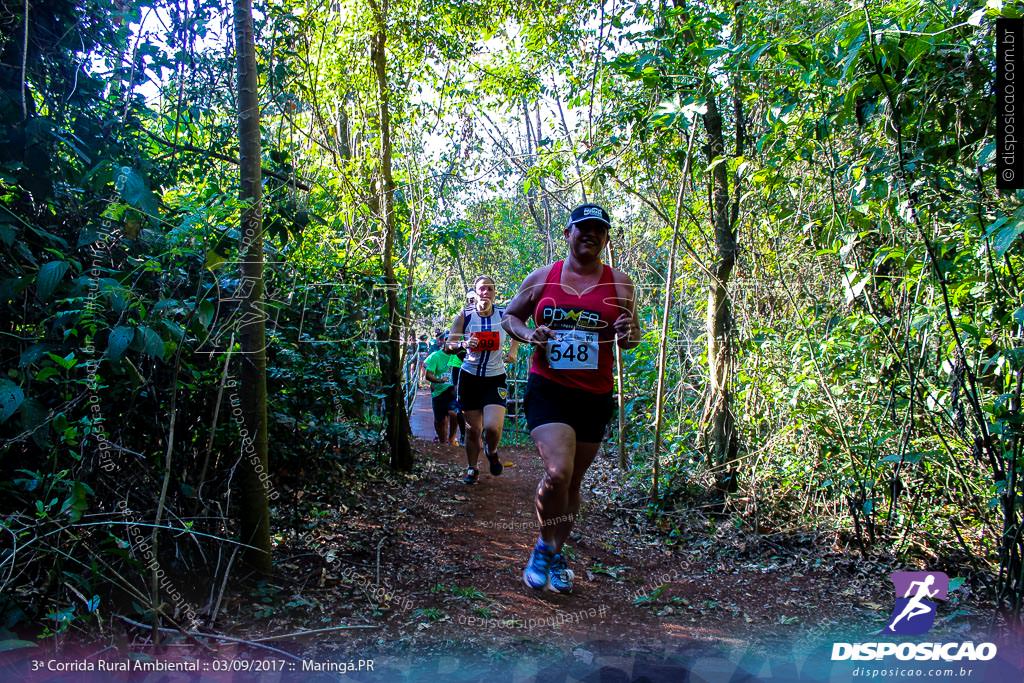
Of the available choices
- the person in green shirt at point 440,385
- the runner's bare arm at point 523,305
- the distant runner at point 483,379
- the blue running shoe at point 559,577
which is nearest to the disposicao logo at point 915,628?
the blue running shoe at point 559,577

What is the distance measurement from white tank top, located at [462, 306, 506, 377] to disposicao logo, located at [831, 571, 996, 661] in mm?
3347

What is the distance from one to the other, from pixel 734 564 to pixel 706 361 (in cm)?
203

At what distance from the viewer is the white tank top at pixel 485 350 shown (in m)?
5.95

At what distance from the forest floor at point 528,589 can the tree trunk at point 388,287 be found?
601 millimetres

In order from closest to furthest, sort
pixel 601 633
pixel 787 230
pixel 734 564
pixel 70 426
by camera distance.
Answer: pixel 70 426, pixel 601 633, pixel 734 564, pixel 787 230

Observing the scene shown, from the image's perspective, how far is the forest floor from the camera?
118 inches

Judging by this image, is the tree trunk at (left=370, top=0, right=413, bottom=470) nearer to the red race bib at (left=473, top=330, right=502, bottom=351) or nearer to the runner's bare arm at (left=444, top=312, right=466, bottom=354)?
the runner's bare arm at (left=444, top=312, right=466, bottom=354)

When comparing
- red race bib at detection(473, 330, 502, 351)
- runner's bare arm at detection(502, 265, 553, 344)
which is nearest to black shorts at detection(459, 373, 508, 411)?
red race bib at detection(473, 330, 502, 351)

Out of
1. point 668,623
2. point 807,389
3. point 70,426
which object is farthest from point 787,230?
point 70,426

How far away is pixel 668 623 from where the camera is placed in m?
3.43

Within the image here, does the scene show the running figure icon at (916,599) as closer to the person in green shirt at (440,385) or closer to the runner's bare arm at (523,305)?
the runner's bare arm at (523,305)

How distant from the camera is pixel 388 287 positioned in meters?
5.79

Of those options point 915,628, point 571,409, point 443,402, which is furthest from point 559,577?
point 443,402

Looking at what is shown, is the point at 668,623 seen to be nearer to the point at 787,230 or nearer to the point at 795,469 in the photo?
the point at 795,469
